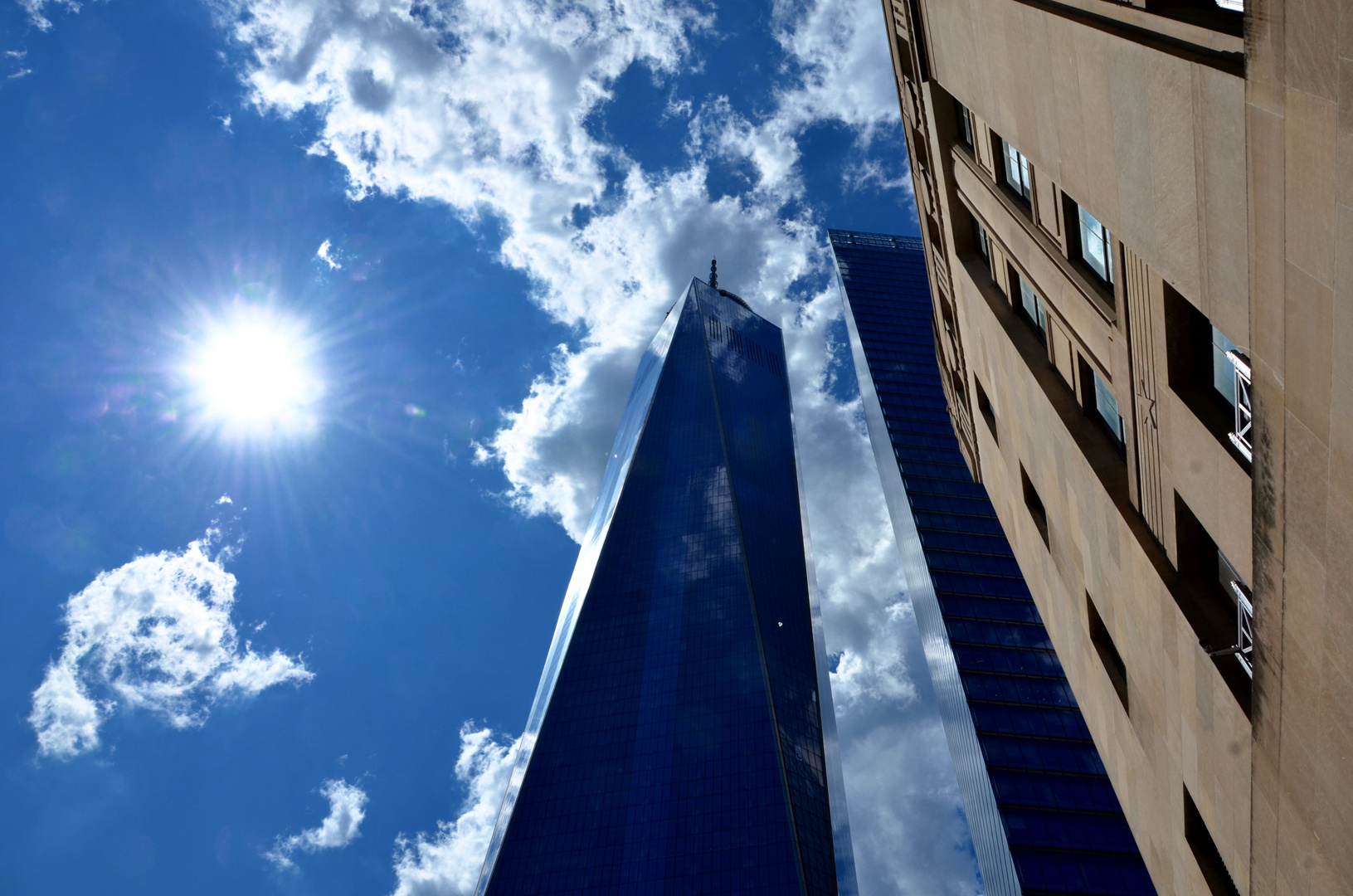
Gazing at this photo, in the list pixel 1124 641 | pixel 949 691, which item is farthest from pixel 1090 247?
pixel 949 691

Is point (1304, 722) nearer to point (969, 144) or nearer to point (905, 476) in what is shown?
point (969, 144)

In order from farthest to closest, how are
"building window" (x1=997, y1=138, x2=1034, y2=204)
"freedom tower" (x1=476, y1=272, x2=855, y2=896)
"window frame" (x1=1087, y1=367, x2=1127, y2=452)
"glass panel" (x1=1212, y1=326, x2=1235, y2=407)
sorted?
1. "freedom tower" (x1=476, y1=272, x2=855, y2=896)
2. "building window" (x1=997, y1=138, x2=1034, y2=204)
3. "window frame" (x1=1087, y1=367, x2=1127, y2=452)
4. "glass panel" (x1=1212, y1=326, x2=1235, y2=407)

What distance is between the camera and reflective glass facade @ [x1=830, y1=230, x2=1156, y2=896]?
230 feet

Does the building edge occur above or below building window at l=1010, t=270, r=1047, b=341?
above

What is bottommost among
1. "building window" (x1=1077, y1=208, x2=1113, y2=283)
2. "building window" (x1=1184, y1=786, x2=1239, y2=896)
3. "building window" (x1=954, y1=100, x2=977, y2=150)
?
"building window" (x1=1184, y1=786, x2=1239, y2=896)

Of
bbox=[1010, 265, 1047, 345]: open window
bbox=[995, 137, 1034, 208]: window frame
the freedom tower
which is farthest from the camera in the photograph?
the freedom tower

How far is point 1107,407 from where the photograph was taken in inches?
875

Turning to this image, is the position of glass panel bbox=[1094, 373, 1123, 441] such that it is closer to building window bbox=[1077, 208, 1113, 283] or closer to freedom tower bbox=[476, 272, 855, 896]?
building window bbox=[1077, 208, 1113, 283]

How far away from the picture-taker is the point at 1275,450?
1209 cm

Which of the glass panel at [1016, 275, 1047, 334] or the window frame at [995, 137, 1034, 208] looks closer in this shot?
the window frame at [995, 137, 1034, 208]

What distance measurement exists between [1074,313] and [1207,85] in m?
10.1

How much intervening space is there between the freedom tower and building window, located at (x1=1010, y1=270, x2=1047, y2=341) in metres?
78.3

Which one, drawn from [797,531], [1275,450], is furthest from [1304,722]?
[797,531]

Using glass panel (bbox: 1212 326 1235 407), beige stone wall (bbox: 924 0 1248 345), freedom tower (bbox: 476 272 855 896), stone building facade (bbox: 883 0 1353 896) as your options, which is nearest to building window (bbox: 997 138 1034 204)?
stone building facade (bbox: 883 0 1353 896)
